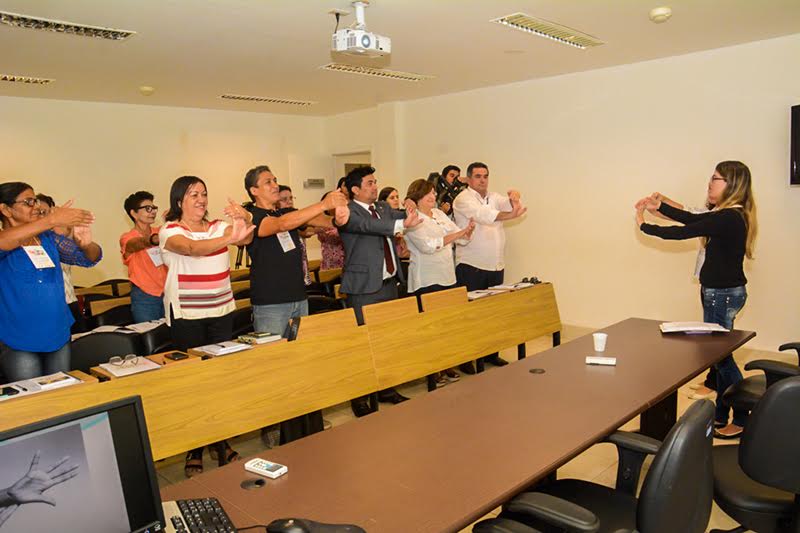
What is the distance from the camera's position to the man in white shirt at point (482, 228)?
17.3 ft

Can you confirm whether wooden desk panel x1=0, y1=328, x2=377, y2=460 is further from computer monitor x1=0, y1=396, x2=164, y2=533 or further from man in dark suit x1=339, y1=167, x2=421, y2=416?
computer monitor x1=0, y1=396, x2=164, y2=533

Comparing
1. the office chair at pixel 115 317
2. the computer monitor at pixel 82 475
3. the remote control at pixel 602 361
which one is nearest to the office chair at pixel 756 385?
the remote control at pixel 602 361

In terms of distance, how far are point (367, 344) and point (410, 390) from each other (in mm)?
1567

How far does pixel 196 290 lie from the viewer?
3090 millimetres

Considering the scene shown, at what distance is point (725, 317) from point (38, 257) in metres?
4.04

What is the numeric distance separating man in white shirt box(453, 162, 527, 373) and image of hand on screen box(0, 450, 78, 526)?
4308 mm

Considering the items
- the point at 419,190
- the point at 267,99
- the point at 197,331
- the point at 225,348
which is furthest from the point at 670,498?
the point at 267,99

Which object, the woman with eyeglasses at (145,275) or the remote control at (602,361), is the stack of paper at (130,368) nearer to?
the woman with eyeglasses at (145,275)

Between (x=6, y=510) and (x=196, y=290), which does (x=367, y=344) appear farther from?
(x=6, y=510)

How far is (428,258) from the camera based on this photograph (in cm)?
480

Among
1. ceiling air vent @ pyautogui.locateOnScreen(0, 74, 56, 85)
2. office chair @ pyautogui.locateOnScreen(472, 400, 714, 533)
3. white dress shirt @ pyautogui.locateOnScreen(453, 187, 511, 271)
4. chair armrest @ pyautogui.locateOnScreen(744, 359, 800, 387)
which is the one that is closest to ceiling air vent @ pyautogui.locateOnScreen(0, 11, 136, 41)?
ceiling air vent @ pyautogui.locateOnScreen(0, 74, 56, 85)

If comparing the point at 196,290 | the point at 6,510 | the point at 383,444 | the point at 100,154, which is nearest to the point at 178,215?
the point at 196,290

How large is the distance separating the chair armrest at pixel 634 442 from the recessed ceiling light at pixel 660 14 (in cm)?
324

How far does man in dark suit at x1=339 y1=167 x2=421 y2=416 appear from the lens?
389 cm
